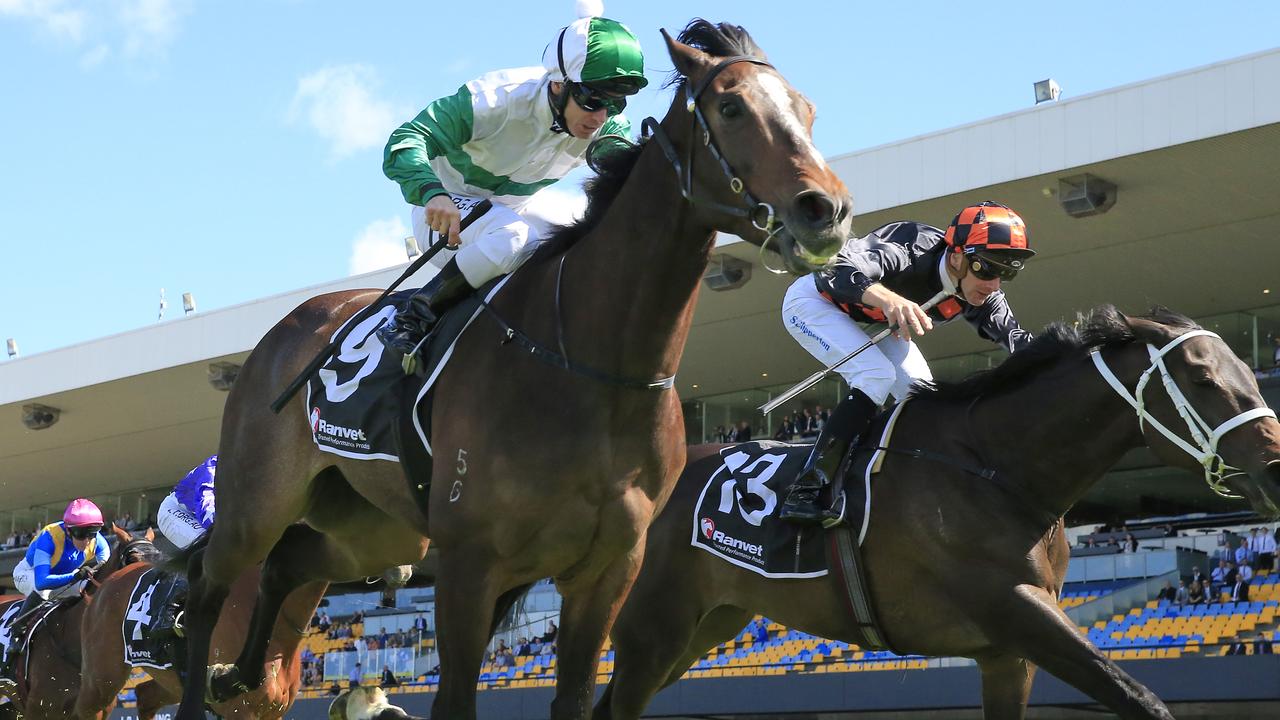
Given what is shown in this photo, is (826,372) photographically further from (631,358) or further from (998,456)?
(631,358)

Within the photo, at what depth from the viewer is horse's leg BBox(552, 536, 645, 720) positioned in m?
4.28

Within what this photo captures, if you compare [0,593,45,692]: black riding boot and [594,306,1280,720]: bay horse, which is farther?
[0,593,45,692]: black riding boot

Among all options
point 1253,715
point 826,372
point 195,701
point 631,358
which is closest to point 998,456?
point 826,372

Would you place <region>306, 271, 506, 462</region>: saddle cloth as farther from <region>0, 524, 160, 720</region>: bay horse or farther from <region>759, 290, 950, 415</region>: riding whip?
<region>0, 524, 160, 720</region>: bay horse

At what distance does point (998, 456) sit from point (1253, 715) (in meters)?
8.44

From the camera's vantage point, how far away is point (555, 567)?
410 cm

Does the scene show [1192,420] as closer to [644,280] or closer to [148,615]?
[644,280]

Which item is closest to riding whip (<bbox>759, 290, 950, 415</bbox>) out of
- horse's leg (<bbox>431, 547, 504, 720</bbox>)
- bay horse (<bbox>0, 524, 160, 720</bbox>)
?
horse's leg (<bbox>431, 547, 504, 720</bbox>)

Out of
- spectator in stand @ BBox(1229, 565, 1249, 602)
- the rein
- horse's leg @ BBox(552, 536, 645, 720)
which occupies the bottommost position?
spectator in stand @ BBox(1229, 565, 1249, 602)

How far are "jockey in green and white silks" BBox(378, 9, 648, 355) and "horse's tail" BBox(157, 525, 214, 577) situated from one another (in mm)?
1787

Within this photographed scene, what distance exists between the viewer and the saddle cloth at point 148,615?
872 centimetres

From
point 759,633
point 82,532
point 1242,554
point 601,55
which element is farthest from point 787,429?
point 601,55

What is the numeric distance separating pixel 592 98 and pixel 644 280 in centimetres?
85

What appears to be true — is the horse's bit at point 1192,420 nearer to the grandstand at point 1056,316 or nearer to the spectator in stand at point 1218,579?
the grandstand at point 1056,316
